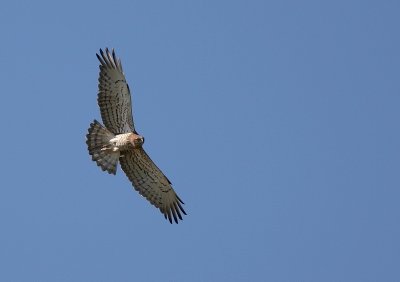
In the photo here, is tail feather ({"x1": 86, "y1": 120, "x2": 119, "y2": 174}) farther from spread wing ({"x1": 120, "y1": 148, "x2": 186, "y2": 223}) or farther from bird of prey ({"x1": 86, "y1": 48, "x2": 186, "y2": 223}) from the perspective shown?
spread wing ({"x1": 120, "y1": 148, "x2": 186, "y2": 223})

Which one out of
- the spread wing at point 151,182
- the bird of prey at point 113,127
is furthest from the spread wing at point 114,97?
the spread wing at point 151,182

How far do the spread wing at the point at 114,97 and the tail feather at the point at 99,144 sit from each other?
17 centimetres

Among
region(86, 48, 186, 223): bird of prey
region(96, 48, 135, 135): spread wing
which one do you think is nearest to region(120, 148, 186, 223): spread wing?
region(86, 48, 186, 223): bird of prey

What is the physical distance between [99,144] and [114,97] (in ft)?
3.44

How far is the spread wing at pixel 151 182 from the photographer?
1933 cm

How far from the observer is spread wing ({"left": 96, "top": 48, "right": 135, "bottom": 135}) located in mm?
18984

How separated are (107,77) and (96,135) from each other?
4.14ft

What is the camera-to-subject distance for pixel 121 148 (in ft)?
62.1

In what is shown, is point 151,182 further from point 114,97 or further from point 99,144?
point 114,97

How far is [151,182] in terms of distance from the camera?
64.5 ft

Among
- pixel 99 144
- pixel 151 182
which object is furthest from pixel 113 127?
pixel 151 182

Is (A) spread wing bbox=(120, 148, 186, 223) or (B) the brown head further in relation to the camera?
(A) spread wing bbox=(120, 148, 186, 223)

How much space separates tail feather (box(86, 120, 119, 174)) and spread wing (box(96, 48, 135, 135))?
0.17 meters

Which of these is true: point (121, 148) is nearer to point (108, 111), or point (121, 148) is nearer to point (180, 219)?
point (108, 111)
